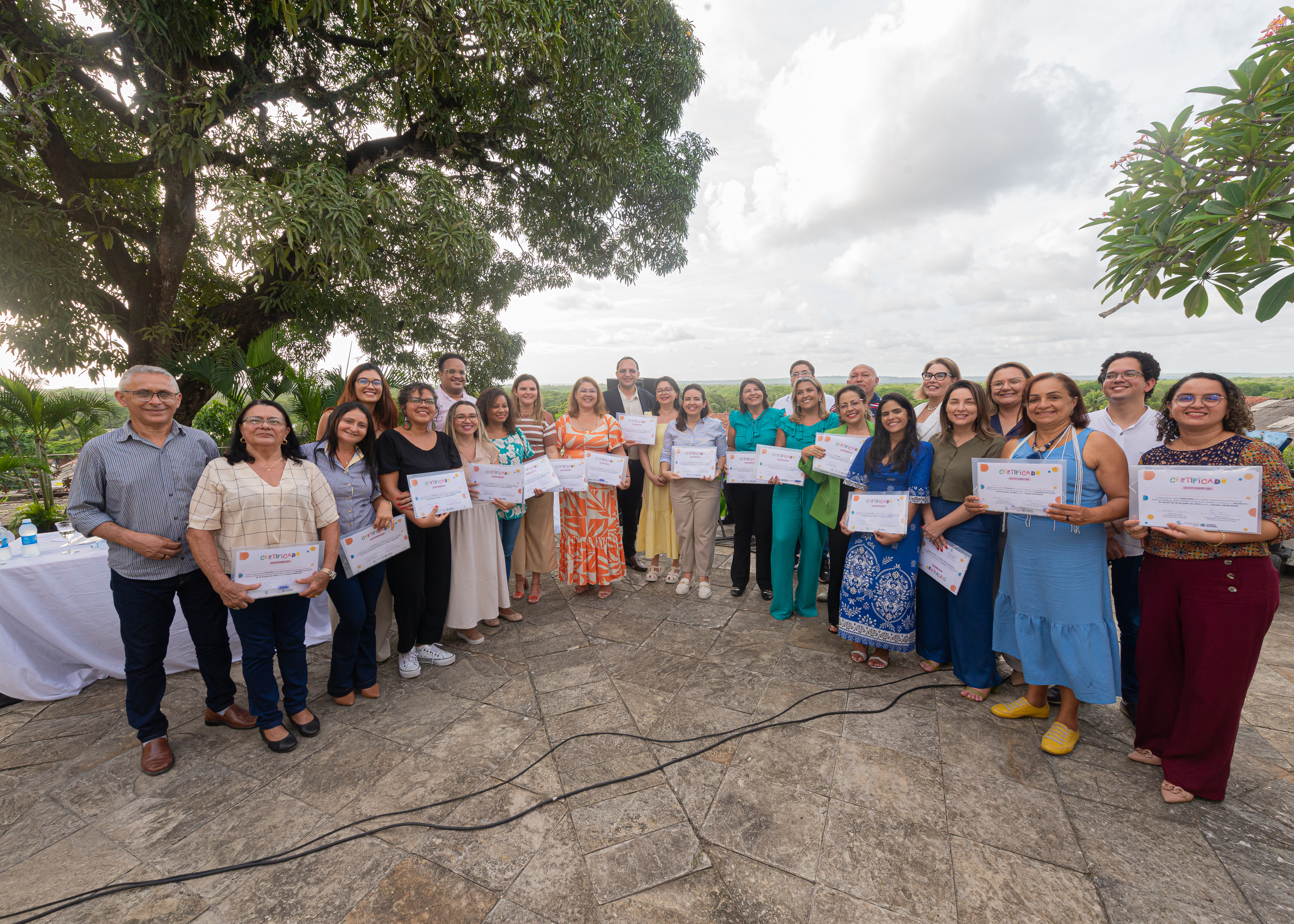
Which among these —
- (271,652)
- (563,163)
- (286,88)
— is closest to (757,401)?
Result: (271,652)

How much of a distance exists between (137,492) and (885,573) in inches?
163

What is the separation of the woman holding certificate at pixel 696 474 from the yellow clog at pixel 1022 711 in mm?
2297

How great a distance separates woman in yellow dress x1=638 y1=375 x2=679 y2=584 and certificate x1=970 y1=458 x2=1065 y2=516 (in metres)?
2.61

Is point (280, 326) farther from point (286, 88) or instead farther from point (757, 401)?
→ point (757, 401)

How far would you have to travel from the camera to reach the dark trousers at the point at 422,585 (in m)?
3.15

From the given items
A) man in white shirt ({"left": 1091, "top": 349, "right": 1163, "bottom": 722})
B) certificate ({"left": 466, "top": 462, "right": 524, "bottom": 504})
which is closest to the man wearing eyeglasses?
certificate ({"left": 466, "top": 462, "right": 524, "bottom": 504})

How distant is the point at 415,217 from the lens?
5.69 m

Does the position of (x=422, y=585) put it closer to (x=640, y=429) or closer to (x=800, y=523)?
(x=640, y=429)

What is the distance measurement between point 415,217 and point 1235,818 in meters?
7.74

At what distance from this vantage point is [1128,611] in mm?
2797

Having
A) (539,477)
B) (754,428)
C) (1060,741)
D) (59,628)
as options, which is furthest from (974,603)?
(59,628)

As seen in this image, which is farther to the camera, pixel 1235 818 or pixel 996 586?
pixel 996 586

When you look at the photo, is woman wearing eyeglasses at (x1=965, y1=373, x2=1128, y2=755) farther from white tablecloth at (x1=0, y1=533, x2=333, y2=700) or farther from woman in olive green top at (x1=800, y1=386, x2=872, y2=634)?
white tablecloth at (x1=0, y1=533, x2=333, y2=700)

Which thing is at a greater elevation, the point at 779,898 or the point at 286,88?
the point at 286,88
